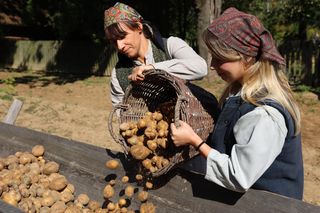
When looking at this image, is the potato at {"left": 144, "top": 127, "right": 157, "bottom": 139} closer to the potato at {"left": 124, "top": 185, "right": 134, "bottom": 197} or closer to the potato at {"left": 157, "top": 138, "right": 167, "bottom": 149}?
the potato at {"left": 157, "top": 138, "right": 167, "bottom": 149}

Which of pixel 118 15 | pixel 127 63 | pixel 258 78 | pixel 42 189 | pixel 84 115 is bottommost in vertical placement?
pixel 84 115

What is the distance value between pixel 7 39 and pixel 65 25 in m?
6.54

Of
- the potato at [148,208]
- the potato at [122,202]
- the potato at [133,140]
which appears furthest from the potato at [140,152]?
the potato at [122,202]

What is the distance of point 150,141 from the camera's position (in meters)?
1.99

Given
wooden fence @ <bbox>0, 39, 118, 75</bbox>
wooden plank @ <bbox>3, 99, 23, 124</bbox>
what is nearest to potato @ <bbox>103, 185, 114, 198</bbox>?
wooden plank @ <bbox>3, 99, 23, 124</bbox>

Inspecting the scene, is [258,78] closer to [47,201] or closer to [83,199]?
[83,199]

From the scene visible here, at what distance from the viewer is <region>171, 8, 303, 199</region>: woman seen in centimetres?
160

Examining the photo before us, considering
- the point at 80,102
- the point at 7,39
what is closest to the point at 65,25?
the point at 7,39

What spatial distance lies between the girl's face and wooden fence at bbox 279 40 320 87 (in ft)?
26.0

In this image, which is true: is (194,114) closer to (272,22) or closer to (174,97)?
(174,97)

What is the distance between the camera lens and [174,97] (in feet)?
7.66

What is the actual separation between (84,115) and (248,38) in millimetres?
5724

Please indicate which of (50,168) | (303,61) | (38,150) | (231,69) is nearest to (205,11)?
(303,61)

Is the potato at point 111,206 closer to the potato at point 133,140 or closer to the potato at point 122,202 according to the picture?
the potato at point 122,202
